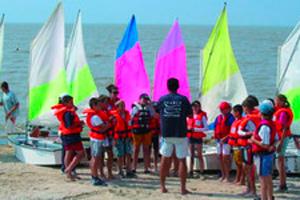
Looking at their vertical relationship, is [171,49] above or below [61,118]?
above

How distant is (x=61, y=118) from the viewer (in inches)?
424

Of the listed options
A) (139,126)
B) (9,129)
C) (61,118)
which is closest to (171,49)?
(139,126)

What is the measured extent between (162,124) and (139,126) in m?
1.50

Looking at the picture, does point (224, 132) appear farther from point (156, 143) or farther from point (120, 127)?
point (120, 127)

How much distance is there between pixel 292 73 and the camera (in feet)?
36.7

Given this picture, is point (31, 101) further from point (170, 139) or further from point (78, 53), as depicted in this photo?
point (170, 139)

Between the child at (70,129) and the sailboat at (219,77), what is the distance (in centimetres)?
249

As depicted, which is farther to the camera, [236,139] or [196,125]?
[196,125]

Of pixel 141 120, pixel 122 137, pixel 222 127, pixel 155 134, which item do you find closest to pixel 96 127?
pixel 122 137

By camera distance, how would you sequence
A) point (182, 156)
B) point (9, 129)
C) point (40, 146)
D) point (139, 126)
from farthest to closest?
point (9, 129), point (40, 146), point (139, 126), point (182, 156)

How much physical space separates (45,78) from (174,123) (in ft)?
12.0

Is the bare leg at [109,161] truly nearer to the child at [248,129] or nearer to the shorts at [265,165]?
the child at [248,129]

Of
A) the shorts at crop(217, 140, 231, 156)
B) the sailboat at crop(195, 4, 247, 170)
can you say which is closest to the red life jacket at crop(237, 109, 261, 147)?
the shorts at crop(217, 140, 231, 156)

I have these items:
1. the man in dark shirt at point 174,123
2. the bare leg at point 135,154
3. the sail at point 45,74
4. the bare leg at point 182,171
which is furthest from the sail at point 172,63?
the bare leg at point 182,171
